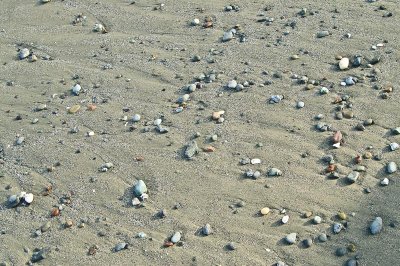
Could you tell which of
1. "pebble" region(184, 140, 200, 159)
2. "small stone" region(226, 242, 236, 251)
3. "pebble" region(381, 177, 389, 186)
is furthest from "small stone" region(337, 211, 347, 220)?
"pebble" region(184, 140, 200, 159)

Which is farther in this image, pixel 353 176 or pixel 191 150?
pixel 191 150

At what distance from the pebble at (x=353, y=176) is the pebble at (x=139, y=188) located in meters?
1.63

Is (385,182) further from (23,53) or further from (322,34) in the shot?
(23,53)

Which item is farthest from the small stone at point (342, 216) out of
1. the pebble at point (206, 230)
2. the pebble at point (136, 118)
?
the pebble at point (136, 118)

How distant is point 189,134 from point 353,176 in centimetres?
148

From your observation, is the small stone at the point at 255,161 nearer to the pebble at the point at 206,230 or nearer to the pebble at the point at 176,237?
the pebble at the point at 206,230

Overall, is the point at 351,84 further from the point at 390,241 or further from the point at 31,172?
the point at 31,172

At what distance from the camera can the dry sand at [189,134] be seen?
490 cm

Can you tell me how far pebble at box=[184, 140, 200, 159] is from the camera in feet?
18.2

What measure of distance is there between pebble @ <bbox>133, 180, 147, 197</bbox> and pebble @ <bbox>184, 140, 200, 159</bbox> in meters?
0.48

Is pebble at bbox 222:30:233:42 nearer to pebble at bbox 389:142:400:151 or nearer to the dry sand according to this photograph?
the dry sand

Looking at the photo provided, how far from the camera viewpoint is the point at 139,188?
207 inches

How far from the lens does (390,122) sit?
5.64 meters

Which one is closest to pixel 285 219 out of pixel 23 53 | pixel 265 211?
pixel 265 211
